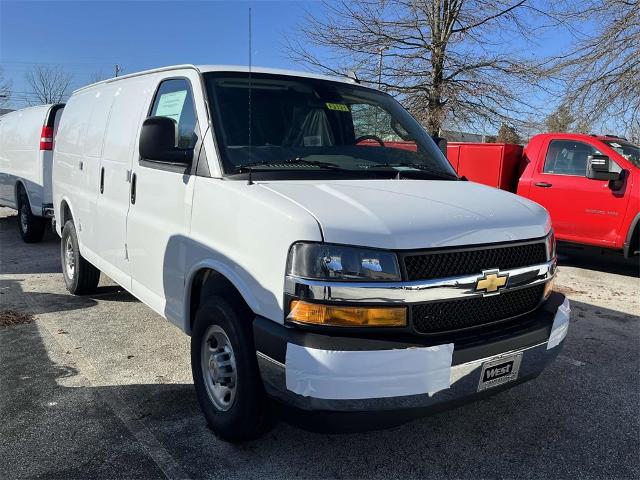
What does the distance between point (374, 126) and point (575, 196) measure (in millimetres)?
4777

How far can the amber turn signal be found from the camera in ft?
7.82

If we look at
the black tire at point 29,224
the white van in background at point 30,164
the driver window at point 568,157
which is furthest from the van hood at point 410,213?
the black tire at point 29,224

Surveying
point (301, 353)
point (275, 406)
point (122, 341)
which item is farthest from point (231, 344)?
point (122, 341)

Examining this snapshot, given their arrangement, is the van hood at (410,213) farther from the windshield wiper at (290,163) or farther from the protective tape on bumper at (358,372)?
the protective tape on bumper at (358,372)

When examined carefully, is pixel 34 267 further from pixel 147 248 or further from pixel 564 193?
pixel 564 193

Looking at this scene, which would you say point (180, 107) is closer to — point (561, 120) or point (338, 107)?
point (338, 107)

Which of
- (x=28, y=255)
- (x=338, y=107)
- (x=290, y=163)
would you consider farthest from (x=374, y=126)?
(x=28, y=255)

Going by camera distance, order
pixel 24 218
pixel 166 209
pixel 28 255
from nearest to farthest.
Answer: pixel 166 209
pixel 28 255
pixel 24 218

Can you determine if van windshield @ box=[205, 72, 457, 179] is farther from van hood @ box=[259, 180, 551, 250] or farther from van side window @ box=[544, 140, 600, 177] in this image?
van side window @ box=[544, 140, 600, 177]

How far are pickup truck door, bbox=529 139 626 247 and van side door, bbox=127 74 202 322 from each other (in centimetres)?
601

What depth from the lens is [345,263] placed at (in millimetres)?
2385

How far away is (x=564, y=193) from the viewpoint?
785 centimetres

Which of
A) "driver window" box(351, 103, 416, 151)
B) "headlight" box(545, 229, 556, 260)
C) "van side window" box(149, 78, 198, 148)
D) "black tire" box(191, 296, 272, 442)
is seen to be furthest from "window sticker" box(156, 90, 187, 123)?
"headlight" box(545, 229, 556, 260)

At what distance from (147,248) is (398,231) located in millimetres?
2089
